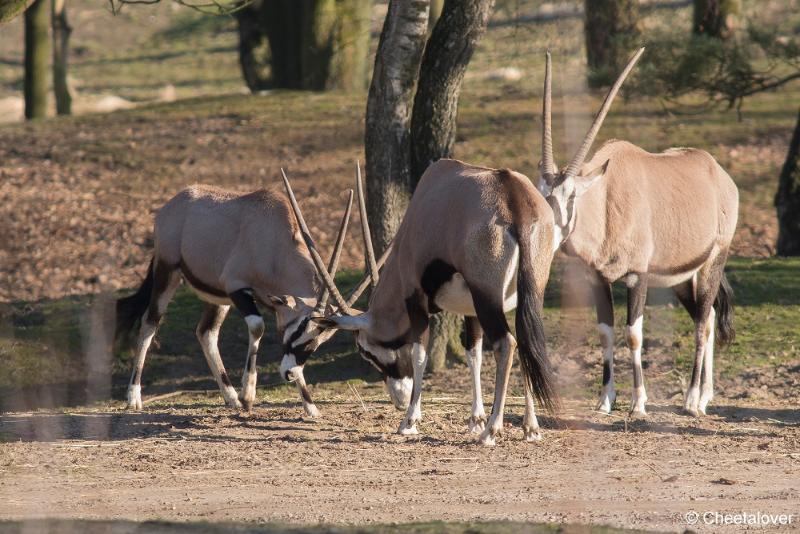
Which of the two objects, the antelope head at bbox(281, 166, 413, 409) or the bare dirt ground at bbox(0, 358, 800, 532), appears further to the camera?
the antelope head at bbox(281, 166, 413, 409)

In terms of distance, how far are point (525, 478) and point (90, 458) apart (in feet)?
9.50

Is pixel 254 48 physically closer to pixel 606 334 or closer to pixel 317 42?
pixel 317 42

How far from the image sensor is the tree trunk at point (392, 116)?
37.2 feet

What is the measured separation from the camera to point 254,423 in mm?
9930

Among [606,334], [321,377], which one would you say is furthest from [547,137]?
[321,377]

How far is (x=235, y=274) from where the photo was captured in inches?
419

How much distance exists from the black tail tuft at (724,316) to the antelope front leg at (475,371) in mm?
2386

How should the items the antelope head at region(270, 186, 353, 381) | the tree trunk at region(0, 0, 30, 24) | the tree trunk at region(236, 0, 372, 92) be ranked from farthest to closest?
the tree trunk at region(236, 0, 372, 92)
the tree trunk at region(0, 0, 30, 24)
the antelope head at region(270, 186, 353, 381)

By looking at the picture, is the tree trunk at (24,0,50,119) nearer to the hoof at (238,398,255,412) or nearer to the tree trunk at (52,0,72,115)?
the tree trunk at (52,0,72,115)

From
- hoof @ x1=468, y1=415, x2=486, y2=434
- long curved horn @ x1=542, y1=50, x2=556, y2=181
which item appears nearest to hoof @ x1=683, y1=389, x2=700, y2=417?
hoof @ x1=468, y1=415, x2=486, y2=434

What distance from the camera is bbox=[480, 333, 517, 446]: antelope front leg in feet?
28.4

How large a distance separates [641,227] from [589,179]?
2.01 feet

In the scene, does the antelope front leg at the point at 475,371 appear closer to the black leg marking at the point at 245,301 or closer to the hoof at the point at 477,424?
the hoof at the point at 477,424

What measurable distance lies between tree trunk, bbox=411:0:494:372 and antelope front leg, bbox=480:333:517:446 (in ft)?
9.77
